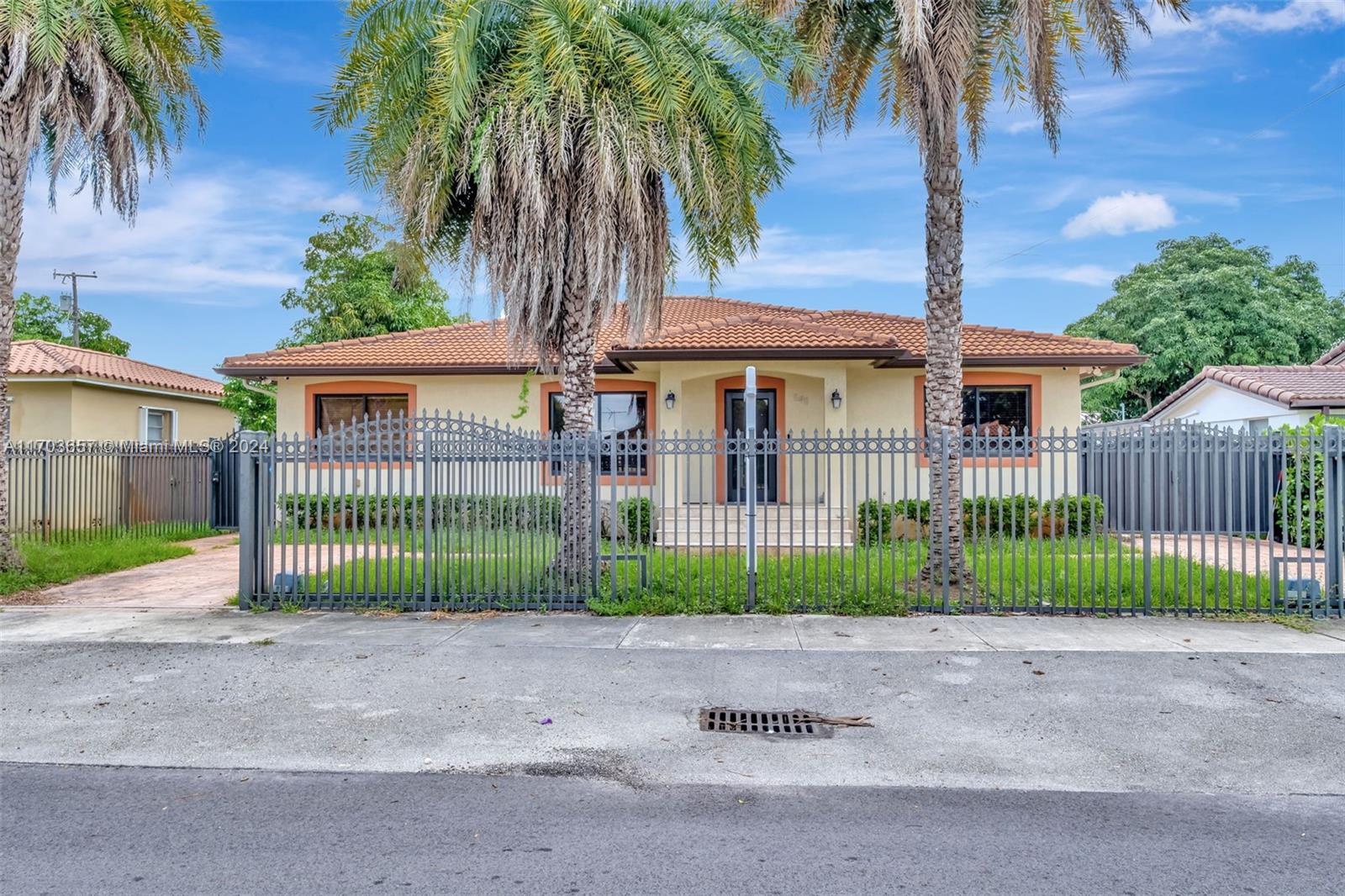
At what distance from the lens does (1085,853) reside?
13.1 feet

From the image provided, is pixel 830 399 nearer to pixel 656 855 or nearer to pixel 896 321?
pixel 896 321


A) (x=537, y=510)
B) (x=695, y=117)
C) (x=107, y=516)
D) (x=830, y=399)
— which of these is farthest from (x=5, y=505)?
(x=830, y=399)

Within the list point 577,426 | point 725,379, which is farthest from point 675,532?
point 725,379

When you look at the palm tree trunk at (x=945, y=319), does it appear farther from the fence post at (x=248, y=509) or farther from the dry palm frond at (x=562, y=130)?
the fence post at (x=248, y=509)

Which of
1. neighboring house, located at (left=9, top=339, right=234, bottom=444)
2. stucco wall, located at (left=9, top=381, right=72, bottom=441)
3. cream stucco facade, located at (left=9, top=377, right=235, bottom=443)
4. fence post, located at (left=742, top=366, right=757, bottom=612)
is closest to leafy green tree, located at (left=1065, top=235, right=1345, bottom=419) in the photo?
fence post, located at (left=742, top=366, right=757, bottom=612)

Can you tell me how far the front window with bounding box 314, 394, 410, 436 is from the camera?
18.9 metres

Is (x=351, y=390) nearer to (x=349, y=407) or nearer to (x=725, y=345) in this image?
(x=349, y=407)

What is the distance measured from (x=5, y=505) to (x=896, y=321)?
16.7 metres

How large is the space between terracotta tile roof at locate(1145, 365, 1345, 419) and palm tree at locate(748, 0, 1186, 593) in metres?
9.85

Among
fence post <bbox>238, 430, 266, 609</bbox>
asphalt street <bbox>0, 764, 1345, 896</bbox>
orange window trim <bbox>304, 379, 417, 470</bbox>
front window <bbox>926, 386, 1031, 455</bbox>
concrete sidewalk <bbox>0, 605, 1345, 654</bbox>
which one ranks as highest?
orange window trim <bbox>304, 379, 417, 470</bbox>

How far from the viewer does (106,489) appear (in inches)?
674

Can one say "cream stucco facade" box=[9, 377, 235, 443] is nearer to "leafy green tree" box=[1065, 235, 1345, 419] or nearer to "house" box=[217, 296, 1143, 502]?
"house" box=[217, 296, 1143, 502]

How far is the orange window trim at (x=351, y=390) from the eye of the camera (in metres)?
18.7

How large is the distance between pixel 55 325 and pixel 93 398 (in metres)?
23.3
